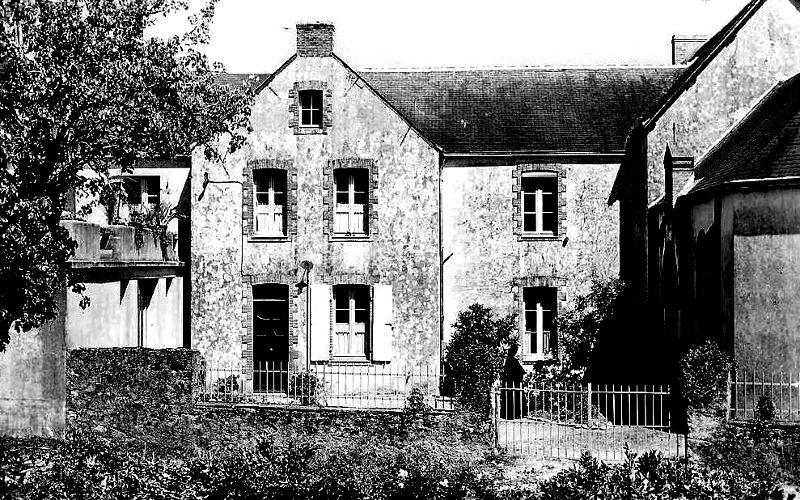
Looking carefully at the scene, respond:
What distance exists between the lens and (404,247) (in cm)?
2558

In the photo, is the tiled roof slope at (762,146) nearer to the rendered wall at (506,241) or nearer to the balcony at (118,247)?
the rendered wall at (506,241)

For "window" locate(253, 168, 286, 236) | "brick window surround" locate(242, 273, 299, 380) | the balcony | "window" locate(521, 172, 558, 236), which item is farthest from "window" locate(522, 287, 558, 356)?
the balcony

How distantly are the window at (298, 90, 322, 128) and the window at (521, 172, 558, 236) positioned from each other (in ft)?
18.4

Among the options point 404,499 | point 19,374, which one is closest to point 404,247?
Result: point 19,374

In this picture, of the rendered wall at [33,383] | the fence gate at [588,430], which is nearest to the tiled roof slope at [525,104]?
the fence gate at [588,430]

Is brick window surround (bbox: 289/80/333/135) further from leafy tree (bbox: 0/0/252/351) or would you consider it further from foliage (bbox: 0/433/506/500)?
foliage (bbox: 0/433/506/500)

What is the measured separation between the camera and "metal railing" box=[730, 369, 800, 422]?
765 inches

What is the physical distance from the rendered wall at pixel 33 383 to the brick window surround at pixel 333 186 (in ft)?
26.5

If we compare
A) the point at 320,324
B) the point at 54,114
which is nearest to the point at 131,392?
the point at 54,114

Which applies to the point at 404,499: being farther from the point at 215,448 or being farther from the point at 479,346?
the point at 479,346

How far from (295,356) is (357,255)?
9.69ft

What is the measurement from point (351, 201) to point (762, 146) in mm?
10012

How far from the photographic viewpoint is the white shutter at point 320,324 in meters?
25.2

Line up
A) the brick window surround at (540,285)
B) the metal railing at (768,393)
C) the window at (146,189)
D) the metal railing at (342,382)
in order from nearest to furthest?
the metal railing at (768,393) → the metal railing at (342,382) → the brick window surround at (540,285) → the window at (146,189)
